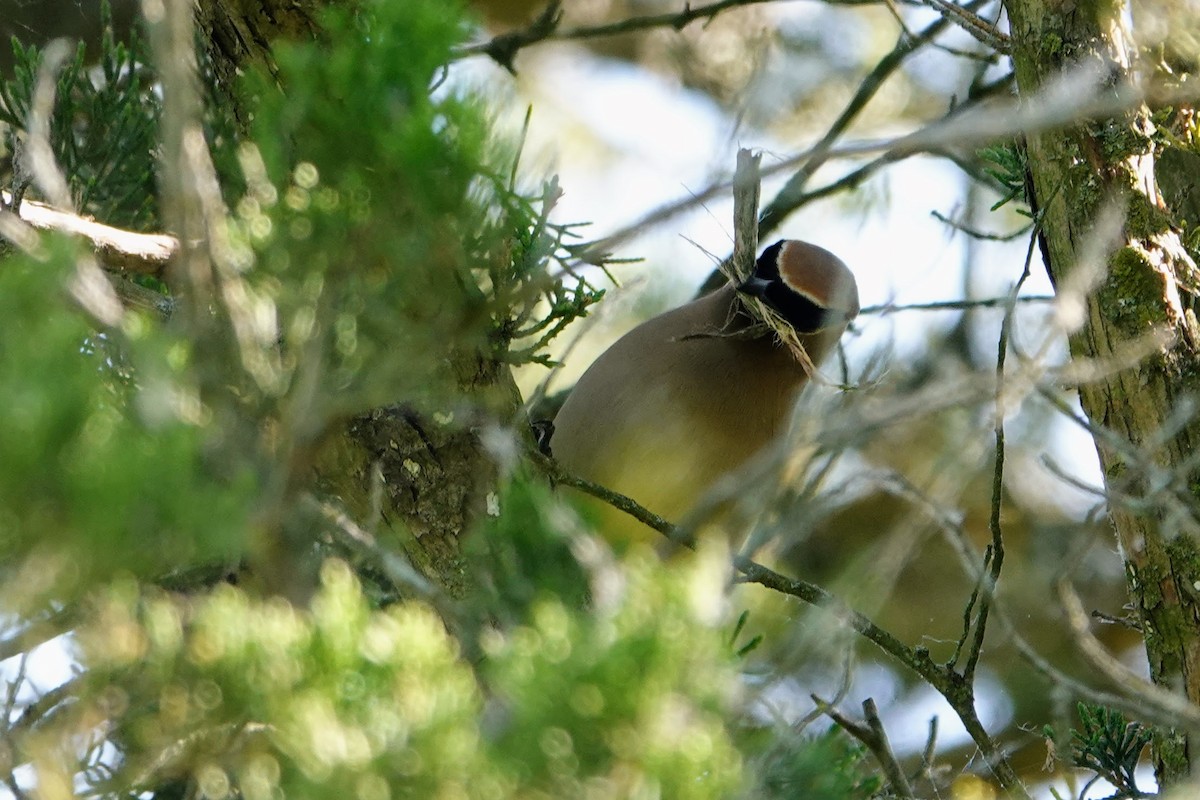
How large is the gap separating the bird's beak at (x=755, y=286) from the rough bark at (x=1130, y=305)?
1.06 m

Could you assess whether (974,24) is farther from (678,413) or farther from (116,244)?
(116,244)

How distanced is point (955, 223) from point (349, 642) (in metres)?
2.16

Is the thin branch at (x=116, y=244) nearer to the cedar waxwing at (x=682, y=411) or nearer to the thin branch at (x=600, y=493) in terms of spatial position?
the thin branch at (x=600, y=493)

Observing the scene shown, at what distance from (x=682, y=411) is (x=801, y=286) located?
1.78ft

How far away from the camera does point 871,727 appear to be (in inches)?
103

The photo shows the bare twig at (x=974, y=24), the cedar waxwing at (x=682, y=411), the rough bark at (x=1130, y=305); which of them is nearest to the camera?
the rough bark at (x=1130, y=305)

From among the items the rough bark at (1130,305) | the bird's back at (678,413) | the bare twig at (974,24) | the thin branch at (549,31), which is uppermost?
the bare twig at (974,24)

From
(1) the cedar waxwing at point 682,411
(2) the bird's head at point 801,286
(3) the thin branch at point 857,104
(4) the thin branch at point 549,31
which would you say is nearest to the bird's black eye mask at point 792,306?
(2) the bird's head at point 801,286

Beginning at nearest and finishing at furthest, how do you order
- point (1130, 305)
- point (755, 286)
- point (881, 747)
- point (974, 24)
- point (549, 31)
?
point (881, 747) → point (1130, 305) → point (974, 24) → point (755, 286) → point (549, 31)

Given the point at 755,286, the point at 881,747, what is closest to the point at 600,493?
the point at 881,747

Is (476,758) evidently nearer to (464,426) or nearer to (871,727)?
(871,727)

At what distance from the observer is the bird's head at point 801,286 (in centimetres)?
→ 405

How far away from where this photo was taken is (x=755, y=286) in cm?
402

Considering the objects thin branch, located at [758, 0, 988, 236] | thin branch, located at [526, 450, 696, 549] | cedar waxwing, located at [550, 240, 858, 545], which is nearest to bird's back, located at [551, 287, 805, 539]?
cedar waxwing, located at [550, 240, 858, 545]
